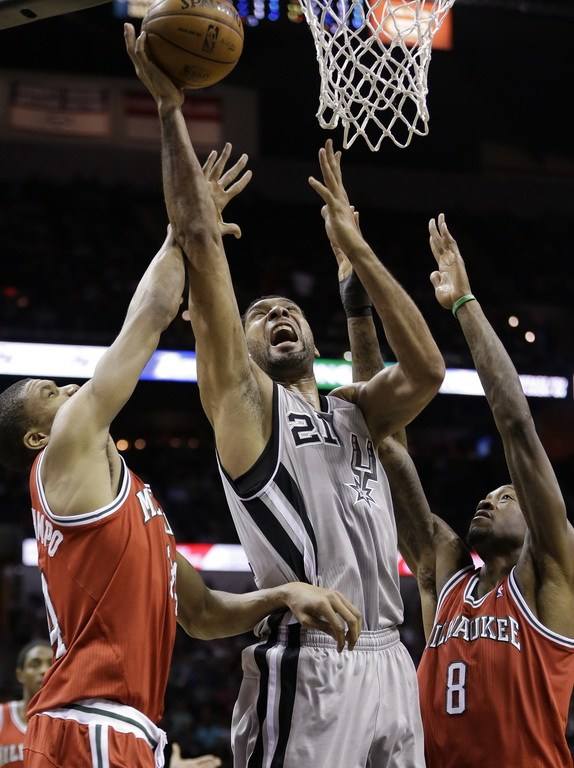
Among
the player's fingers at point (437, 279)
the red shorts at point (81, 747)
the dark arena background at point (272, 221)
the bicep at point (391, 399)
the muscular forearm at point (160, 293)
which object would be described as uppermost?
the dark arena background at point (272, 221)

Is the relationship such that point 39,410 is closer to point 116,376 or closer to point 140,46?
point 116,376

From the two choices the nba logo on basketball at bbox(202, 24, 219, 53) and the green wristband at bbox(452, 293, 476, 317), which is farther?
the green wristband at bbox(452, 293, 476, 317)

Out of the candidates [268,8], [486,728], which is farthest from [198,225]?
[268,8]

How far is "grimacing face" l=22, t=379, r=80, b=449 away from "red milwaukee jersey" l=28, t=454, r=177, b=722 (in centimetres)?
24

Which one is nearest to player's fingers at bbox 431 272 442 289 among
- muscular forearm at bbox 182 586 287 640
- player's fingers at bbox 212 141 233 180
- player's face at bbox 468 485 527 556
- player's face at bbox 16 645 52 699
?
player's face at bbox 468 485 527 556

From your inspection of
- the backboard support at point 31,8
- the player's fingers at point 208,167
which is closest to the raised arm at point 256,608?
the player's fingers at point 208,167

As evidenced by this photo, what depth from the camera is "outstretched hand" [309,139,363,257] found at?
9.93ft

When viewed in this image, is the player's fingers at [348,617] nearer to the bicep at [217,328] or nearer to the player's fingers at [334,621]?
the player's fingers at [334,621]

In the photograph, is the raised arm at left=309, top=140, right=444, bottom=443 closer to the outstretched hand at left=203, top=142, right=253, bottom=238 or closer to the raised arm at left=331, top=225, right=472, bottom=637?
the outstretched hand at left=203, top=142, right=253, bottom=238

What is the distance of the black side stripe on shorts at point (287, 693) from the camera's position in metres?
2.62

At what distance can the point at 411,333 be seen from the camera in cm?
296

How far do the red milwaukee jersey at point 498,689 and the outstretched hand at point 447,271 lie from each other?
1.01 meters

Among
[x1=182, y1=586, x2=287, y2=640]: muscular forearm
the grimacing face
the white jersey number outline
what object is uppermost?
the grimacing face

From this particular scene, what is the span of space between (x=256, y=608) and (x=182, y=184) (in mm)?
1203
